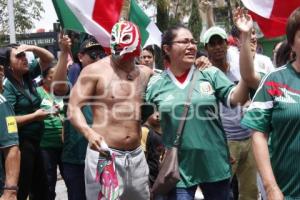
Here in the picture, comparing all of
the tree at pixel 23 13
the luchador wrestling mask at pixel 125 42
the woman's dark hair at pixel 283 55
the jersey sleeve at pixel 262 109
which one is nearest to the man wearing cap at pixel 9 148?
the luchador wrestling mask at pixel 125 42

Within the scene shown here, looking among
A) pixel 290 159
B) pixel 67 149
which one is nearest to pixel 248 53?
pixel 290 159

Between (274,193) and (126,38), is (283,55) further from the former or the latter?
(274,193)

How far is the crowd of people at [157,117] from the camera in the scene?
344cm

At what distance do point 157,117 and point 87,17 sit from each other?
1488 mm

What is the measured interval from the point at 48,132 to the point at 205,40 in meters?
2.22

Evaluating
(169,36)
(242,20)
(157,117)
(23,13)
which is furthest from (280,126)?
(23,13)

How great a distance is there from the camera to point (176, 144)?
4426 millimetres

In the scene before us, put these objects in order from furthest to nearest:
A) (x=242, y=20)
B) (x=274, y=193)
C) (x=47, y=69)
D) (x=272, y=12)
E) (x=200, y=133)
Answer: (x=47, y=69) → (x=272, y=12) → (x=200, y=133) → (x=242, y=20) → (x=274, y=193)

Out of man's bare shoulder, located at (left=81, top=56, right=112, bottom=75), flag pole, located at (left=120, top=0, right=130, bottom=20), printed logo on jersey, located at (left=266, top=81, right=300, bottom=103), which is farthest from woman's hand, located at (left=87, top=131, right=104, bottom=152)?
flag pole, located at (left=120, top=0, right=130, bottom=20)

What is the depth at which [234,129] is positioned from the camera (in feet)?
19.3

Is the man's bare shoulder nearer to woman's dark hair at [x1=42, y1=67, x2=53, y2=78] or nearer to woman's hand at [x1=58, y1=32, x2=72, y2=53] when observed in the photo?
woman's hand at [x1=58, y1=32, x2=72, y2=53]

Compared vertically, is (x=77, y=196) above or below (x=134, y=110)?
below

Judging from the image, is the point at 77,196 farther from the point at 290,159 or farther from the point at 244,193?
the point at 290,159

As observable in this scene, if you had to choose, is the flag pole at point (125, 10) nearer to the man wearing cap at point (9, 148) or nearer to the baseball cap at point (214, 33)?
the baseball cap at point (214, 33)
